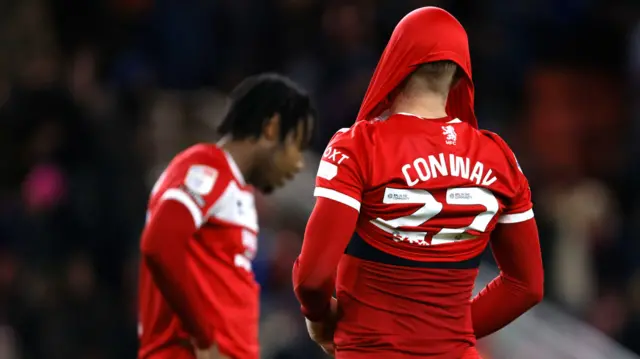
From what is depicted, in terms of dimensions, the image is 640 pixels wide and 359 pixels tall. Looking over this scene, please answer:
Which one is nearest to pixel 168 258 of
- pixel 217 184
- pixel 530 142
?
pixel 217 184

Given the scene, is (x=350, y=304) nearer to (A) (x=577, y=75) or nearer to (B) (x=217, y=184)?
(B) (x=217, y=184)

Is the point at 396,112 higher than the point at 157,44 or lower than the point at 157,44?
higher

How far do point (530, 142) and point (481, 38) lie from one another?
2.99 feet

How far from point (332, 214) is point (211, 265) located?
1.29 m

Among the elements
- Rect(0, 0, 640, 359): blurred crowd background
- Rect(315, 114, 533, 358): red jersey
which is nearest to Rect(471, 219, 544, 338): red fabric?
Rect(315, 114, 533, 358): red jersey

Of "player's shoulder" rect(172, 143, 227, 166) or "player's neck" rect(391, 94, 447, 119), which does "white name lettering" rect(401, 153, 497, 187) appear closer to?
"player's neck" rect(391, 94, 447, 119)

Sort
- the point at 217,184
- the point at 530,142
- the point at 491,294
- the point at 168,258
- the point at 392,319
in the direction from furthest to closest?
the point at 530,142 → the point at 217,184 → the point at 168,258 → the point at 491,294 → the point at 392,319

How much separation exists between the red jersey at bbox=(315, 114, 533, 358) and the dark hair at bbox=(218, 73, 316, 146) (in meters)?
1.26

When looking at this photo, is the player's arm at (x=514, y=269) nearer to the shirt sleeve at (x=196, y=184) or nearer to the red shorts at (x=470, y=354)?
the red shorts at (x=470, y=354)

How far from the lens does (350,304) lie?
2998 mm

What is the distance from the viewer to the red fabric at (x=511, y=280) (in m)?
3.11

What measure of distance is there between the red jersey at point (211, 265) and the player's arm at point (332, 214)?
3.57 feet

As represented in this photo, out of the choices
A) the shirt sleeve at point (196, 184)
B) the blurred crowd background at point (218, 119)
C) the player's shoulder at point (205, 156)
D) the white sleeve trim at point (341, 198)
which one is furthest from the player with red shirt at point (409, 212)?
the blurred crowd background at point (218, 119)

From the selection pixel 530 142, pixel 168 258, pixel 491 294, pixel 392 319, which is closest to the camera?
pixel 392 319
